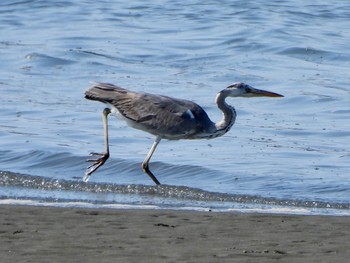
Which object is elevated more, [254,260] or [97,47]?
[254,260]

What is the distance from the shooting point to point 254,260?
6.26 metres

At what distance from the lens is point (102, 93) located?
34.5 ft

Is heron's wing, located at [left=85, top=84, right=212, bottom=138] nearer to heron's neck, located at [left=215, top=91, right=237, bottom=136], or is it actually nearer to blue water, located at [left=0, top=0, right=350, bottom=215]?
heron's neck, located at [left=215, top=91, right=237, bottom=136]

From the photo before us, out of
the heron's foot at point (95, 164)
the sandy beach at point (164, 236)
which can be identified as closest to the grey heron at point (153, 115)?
the heron's foot at point (95, 164)

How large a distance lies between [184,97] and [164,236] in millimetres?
7772

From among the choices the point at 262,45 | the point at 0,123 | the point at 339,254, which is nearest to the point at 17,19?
the point at 262,45

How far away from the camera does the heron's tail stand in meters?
10.5

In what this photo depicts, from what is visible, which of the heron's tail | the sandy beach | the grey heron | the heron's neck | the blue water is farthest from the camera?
the heron's neck

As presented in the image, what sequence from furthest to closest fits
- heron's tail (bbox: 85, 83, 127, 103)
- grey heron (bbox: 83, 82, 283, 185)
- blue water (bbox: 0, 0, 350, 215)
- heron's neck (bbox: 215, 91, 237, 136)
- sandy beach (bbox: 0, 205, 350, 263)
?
heron's neck (bbox: 215, 91, 237, 136)
heron's tail (bbox: 85, 83, 127, 103)
grey heron (bbox: 83, 82, 283, 185)
blue water (bbox: 0, 0, 350, 215)
sandy beach (bbox: 0, 205, 350, 263)

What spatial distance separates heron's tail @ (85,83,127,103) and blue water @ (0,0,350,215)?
30.6 inches

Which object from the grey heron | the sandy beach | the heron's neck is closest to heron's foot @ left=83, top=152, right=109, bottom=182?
the grey heron

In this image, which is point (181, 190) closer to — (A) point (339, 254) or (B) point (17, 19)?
(A) point (339, 254)

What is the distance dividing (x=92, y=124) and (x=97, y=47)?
6.25m

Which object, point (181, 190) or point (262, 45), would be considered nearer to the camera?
point (181, 190)
